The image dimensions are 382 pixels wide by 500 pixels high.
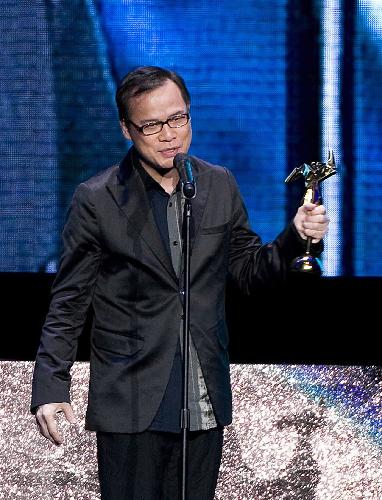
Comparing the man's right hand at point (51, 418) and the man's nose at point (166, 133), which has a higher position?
the man's nose at point (166, 133)

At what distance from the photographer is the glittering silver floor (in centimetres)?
334

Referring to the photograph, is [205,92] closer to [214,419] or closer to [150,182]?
[150,182]

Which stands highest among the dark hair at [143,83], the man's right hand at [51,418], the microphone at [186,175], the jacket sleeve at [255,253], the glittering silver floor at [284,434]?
the dark hair at [143,83]

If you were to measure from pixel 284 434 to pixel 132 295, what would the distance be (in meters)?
1.22

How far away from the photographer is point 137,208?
238 cm

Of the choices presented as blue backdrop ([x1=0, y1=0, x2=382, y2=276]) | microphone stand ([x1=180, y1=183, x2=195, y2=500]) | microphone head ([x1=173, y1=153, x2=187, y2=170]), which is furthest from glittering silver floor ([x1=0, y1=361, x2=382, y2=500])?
microphone head ([x1=173, y1=153, x2=187, y2=170])

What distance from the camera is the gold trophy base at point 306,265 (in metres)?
2.07

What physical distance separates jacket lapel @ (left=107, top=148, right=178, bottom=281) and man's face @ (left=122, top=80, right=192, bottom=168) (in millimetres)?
75

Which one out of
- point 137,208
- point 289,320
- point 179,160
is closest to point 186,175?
point 179,160

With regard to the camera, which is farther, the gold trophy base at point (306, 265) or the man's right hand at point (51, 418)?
the man's right hand at point (51, 418)

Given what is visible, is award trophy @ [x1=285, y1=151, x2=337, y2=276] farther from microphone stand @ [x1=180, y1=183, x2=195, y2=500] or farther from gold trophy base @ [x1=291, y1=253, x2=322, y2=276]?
microphone stand @ [x1=180, y1=183, x2=195, y2=500]

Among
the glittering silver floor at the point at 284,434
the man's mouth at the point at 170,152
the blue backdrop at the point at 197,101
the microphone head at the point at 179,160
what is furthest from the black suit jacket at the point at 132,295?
the glittering silver floor at the point at 284,434

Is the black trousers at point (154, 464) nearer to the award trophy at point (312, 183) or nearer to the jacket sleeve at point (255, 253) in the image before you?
the jacket sleeve at point (255, 253)

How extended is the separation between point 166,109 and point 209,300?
434 mm
